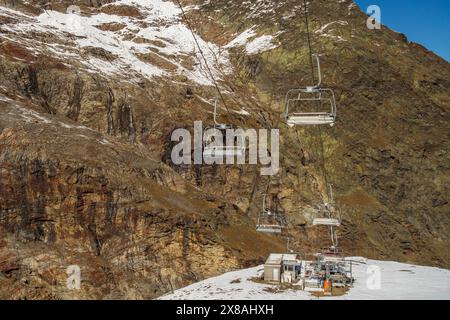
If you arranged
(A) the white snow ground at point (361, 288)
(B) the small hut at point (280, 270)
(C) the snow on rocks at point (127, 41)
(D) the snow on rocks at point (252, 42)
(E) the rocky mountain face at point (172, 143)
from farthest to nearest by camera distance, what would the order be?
(D) the snow on rocks at point (252, 42), (C) the snow on rocks at point (127, 41), (E) the rocky mountain face at point (172, 143), (B) the small hut at point (280, 270), (A) the white snow ground at point (361, 288)

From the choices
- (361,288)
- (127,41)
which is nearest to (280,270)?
(361,288)

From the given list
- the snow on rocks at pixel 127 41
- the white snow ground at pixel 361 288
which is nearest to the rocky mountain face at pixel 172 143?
the snow on rocks at pixel 127 41

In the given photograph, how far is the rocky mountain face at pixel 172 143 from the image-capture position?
39969mm

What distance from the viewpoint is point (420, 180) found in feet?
228

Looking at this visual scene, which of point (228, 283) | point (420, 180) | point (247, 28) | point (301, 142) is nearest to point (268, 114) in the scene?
point (301, 142)

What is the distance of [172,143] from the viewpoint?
5916 centimetres

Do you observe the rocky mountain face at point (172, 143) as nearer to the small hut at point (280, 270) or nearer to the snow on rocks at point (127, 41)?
the snow on rocks at point (127, 41)

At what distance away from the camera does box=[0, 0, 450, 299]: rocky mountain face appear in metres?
40.0

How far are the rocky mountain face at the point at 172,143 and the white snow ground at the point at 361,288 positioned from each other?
684 inches

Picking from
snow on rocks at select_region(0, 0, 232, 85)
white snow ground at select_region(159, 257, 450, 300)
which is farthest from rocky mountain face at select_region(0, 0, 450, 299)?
white snow ground at select_region(159, 257, 450, 300)

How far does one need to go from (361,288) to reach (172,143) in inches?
1612

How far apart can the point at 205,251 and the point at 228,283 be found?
21.3m

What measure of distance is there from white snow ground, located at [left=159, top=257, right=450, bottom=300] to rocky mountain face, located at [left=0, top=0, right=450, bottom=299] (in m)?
17.4
